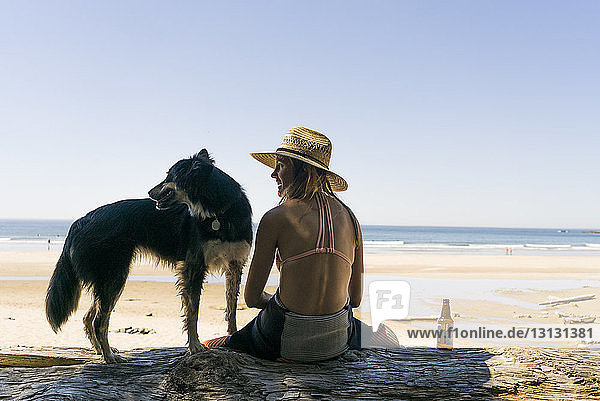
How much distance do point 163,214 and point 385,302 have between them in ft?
8.31

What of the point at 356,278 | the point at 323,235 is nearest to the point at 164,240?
the point at 323,235

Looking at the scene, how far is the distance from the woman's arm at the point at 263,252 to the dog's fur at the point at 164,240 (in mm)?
596

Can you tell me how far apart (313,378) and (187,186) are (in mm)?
1607

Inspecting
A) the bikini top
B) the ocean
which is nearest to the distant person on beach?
the bikini top

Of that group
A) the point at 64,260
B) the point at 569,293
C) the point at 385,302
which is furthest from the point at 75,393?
the point at 569,293

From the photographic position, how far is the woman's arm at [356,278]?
11.0 ft

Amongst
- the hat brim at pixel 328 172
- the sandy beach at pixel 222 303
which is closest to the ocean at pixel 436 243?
the sandy beach at pixel 222 303

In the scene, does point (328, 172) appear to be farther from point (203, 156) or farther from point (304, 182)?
point (203, 156)

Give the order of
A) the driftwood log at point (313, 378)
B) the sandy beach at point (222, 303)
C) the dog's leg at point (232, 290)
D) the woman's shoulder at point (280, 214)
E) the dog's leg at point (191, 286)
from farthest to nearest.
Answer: the sandy beach at point (222, 303), the dog's leg at point (232, 290), the dog's leg at point (191, 286), the woman's shoulder at point (280, 214), the driftwood log at point (313, 378)

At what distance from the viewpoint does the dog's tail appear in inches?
140

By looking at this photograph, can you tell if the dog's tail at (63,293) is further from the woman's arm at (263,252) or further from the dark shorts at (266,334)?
the woman's arm at (263,252)

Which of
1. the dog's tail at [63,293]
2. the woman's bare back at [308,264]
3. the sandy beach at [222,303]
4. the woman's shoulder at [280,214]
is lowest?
the sandy beach at [222,303]

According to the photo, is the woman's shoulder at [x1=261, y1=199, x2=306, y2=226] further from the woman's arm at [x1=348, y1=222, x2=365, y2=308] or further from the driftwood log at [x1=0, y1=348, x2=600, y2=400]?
the driftwood log at [x1=0, y1=348, x2=600, y2=400]

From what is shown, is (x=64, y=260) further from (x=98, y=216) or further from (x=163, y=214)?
(x=163, y=214)
